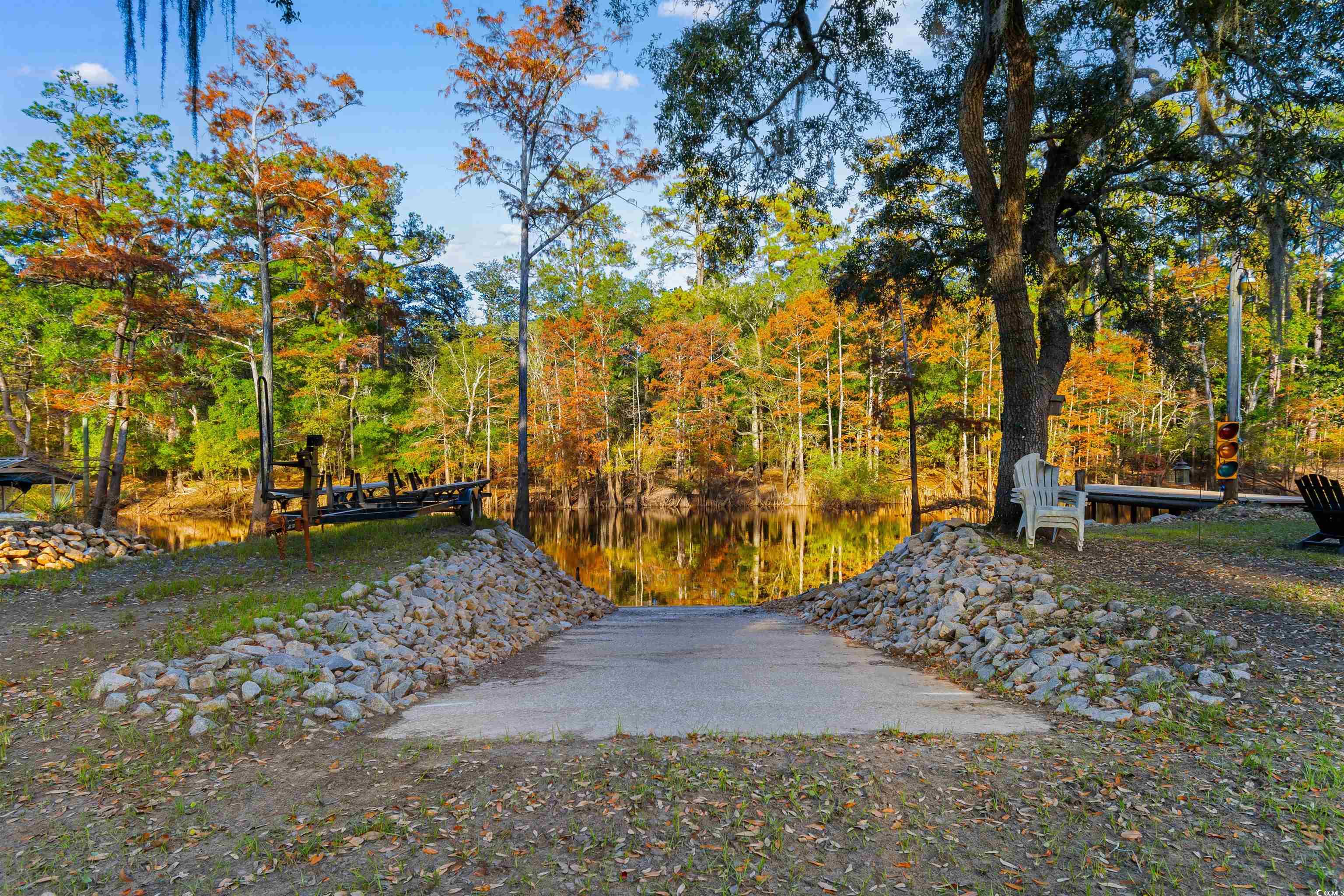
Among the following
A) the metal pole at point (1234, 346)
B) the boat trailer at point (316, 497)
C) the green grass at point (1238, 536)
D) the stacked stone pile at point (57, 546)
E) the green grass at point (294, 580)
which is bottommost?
the stacked stone pile at point (57, 546)

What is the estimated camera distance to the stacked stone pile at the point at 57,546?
1078 cm

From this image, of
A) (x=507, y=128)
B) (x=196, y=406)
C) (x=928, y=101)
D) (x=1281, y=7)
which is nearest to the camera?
(x=1281, y=7)

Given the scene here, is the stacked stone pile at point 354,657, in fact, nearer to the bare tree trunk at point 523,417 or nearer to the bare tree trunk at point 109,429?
the bare tree trunk at point 523,417

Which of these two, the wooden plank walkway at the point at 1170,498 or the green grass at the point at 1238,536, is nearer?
the green grass at the point at 1238,536

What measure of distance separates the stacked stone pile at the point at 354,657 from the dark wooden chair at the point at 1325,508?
9226 mm

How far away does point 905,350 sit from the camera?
13789 mm

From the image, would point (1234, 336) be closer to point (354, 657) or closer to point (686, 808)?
point (686, 808)

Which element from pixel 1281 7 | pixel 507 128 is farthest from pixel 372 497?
pixel 1281 7

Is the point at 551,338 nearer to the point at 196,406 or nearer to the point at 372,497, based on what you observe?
the point at 196,406

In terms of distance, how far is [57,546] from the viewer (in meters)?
11.3

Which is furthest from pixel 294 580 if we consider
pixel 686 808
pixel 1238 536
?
pixel 1238 536

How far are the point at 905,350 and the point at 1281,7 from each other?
25.6 feet

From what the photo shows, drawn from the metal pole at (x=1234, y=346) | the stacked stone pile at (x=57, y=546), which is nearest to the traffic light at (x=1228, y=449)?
the metal pole at (x=1234, y=346)

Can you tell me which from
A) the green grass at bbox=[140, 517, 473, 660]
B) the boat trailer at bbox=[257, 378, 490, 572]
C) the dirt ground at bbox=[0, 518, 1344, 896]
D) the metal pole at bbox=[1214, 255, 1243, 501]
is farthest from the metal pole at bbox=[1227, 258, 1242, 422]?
the green grass at bbox=[140, 517, 473, 660]
